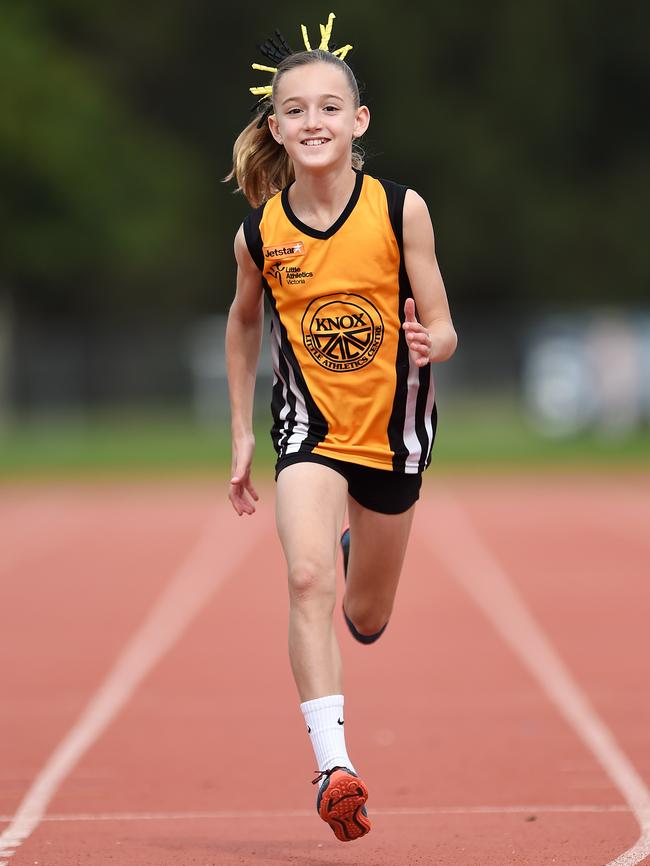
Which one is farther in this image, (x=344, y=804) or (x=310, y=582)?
(x=310, y=582)

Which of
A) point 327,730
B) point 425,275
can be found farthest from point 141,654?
point 425,275

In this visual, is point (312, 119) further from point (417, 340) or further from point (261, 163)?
point (417, 340)

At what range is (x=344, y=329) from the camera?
516 centimetres

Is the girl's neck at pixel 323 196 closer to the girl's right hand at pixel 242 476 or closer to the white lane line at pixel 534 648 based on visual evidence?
the girl's right hand at pixel 242 476

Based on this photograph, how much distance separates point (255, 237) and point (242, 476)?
2.50 feet

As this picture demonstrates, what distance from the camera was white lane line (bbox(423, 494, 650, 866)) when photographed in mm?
5941

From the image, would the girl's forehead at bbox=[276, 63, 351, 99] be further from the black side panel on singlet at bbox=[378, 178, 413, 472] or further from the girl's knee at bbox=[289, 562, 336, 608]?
the girl's knee at bbox=[289, 562, 336, 608]

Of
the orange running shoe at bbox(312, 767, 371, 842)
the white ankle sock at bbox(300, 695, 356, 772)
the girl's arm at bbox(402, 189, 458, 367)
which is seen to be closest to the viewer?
the orange running shoe at bbox(312, 767, 371, 842)

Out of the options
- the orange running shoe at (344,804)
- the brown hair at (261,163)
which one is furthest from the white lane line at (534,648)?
the brown hair at (261,163)

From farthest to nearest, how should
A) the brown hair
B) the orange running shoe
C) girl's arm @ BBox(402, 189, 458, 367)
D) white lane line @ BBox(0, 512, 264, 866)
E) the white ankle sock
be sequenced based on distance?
white lane line @ BBox(0, 512, 264, 866) → the brown hair → girl's arm @ BBox(402, 189, 458, 367) → the white ankle sock → the orange running shoe

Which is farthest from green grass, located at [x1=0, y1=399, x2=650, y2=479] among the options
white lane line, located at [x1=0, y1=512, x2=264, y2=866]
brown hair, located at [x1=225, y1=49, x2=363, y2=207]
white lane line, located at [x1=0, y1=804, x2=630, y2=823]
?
brown hair, located at [x1=225, y1=49, x2=363, y2=207]

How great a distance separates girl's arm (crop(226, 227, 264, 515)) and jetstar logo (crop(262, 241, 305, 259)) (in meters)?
0.10

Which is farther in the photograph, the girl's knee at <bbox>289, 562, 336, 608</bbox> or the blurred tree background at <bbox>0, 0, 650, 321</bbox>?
the blurred tree background at <bbox>0, 0, 650, 321</bbox>

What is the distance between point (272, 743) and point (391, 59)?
151ft
